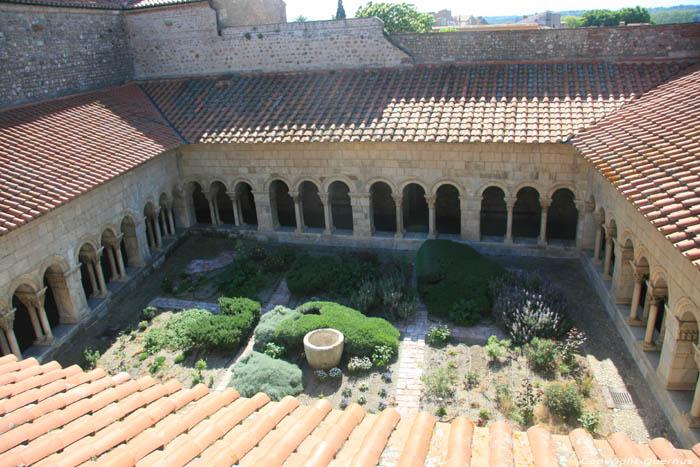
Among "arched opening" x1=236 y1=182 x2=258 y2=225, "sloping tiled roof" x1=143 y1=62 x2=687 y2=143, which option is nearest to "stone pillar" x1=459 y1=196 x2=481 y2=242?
"sloping tiled roof" x1=143 y1=62 x2=687 y2=143

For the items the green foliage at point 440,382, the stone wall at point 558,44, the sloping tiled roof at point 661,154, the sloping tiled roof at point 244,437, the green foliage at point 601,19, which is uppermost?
the green foliage at point 601,19

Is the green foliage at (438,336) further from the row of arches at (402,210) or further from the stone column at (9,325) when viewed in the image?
the stone column at (9,325)

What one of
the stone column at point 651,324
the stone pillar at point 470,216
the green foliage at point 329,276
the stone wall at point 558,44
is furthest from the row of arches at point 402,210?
the stone column at point 651,324

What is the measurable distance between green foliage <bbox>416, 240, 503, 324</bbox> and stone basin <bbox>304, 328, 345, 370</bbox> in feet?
9.69

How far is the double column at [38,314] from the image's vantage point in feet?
39.7

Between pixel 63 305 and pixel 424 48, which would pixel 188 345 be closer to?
pixel 63 305

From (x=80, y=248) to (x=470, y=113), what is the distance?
11045 millimetres

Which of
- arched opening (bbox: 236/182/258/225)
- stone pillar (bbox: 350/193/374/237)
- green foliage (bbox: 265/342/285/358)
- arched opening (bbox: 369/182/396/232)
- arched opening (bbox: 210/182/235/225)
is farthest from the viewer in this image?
arched opening (bbox: 236/182/258/225)

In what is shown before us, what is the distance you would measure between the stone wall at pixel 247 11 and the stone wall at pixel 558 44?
6665mm

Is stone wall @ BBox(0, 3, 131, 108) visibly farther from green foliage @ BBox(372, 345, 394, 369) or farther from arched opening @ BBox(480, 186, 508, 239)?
arched opening @ BBox(480, 186, 508, 239)

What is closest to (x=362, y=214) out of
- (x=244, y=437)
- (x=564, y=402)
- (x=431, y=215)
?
(x=431, y=215)

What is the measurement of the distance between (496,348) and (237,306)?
6215 mm

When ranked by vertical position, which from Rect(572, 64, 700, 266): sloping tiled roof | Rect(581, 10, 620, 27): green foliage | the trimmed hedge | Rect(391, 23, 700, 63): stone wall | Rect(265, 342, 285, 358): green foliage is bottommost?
Rect(265, 342, 285, 358): green foliage

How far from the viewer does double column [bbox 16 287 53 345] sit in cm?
1209
